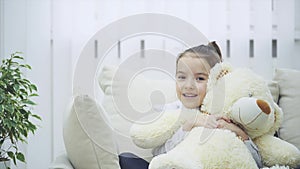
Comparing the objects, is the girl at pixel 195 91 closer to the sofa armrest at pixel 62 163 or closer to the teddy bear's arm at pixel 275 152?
the teddy bear's arm at pixel 275 152

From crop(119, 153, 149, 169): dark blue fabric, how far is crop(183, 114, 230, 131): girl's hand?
8.2 inches

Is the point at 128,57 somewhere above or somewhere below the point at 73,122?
above

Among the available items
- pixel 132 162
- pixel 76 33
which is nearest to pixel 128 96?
pixel 132 162

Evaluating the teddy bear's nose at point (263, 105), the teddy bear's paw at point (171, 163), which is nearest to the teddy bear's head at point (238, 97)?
the teddy bear's nose at point (263, 105)

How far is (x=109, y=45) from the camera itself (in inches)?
86.8

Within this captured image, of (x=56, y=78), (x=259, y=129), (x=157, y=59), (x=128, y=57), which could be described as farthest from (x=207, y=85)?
(x=56, y=78)

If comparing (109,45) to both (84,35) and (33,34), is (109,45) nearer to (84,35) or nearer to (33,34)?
(84,35)

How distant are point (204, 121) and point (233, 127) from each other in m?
0.09

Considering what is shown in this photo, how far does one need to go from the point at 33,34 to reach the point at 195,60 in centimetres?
110

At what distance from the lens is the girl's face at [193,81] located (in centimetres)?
143

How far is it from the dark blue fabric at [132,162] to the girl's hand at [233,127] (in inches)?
11.8

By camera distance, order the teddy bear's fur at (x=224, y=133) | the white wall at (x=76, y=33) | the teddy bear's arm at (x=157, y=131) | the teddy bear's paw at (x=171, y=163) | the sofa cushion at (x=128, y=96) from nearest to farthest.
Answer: the teddy bear's paw at (x=171, y=163) → the teddy bear's fur at (x=224, y=133) → the teddy bear's arm at (x=157, y=131) → the sofa cushion at (x=128, y=96) → the white wall at (x=76, y=33)

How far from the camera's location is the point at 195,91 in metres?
1.43

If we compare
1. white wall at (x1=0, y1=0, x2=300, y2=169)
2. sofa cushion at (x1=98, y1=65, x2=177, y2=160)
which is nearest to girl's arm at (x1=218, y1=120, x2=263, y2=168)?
sofa cushion at (x1=98, y1=65, x2=177, y2=160)
